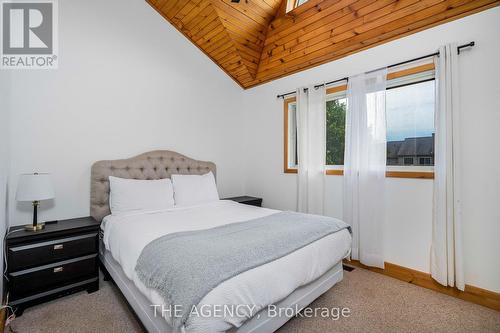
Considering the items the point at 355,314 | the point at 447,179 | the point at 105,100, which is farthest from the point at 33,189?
the point at 447,179

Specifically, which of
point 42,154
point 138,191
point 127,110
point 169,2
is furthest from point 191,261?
point 169,2

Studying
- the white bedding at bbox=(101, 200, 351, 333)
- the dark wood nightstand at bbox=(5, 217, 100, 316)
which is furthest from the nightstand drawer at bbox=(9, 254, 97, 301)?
the white bedding at bbox=(101, 200, 351, 333)

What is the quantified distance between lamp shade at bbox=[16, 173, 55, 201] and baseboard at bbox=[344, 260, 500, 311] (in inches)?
124

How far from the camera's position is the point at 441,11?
2.08 metres

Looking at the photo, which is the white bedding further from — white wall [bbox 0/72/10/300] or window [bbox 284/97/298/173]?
window [bbox 284/97/298/173]

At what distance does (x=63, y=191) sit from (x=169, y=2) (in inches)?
101

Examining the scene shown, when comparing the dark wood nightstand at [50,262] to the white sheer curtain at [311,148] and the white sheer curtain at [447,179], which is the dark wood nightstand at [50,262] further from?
the white sheer curtain at [447,179]

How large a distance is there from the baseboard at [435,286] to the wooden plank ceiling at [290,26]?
2352 mm

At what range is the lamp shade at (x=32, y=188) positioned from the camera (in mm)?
1962

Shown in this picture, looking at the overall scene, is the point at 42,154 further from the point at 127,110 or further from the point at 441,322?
the point at 441,322

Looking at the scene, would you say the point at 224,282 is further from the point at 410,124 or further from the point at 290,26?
the point at 290,26

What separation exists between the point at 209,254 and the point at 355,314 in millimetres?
1340

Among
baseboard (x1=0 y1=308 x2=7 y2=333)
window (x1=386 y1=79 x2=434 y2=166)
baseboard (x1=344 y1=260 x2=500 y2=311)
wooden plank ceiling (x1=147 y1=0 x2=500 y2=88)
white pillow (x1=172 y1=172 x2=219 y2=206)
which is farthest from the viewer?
white pillow (x1=172 y1=172 x2=219 y2=206)

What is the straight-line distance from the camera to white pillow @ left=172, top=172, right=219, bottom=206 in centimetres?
286
